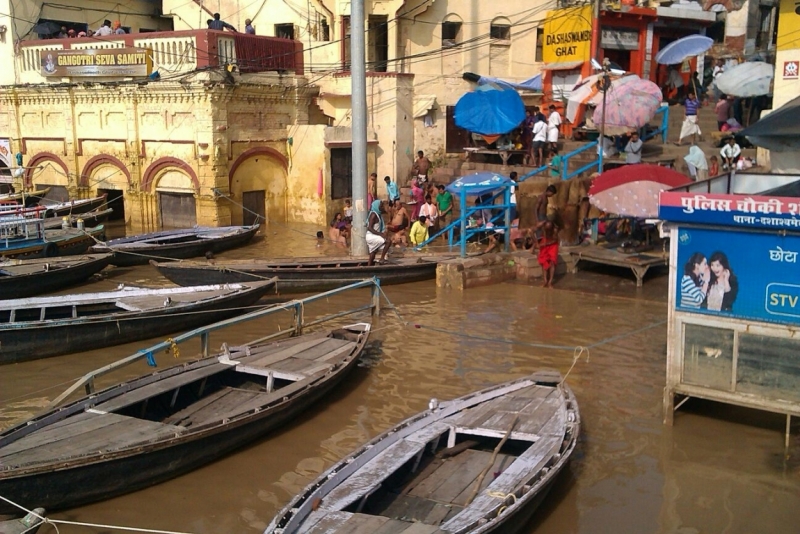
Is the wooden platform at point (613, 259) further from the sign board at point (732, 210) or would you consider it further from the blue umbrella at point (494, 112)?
the sign board at point (732, 210)

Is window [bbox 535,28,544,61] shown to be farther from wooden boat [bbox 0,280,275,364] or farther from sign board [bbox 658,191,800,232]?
sign board [bbox 658,191,800,232]

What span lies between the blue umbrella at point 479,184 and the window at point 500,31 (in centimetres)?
1030

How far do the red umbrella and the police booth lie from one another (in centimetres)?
539

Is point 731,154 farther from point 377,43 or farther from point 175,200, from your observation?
point 175,200

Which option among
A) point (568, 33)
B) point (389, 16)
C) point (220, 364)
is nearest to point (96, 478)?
point (220, 364)

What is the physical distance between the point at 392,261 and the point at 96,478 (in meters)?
9.51

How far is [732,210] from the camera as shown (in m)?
7.80

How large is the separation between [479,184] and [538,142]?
4832 mm

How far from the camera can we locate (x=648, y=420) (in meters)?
9.22

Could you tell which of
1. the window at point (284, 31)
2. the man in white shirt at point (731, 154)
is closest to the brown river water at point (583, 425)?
the man in white shirt at point (731, 154)

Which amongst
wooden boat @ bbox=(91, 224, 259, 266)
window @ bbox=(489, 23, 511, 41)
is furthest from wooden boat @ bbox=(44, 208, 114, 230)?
window @ bbox=(489, 23, 511, 41)

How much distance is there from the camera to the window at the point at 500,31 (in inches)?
997

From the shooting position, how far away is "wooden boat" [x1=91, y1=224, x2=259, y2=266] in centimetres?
1734

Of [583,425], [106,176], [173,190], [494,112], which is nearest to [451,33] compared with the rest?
[494,112]
